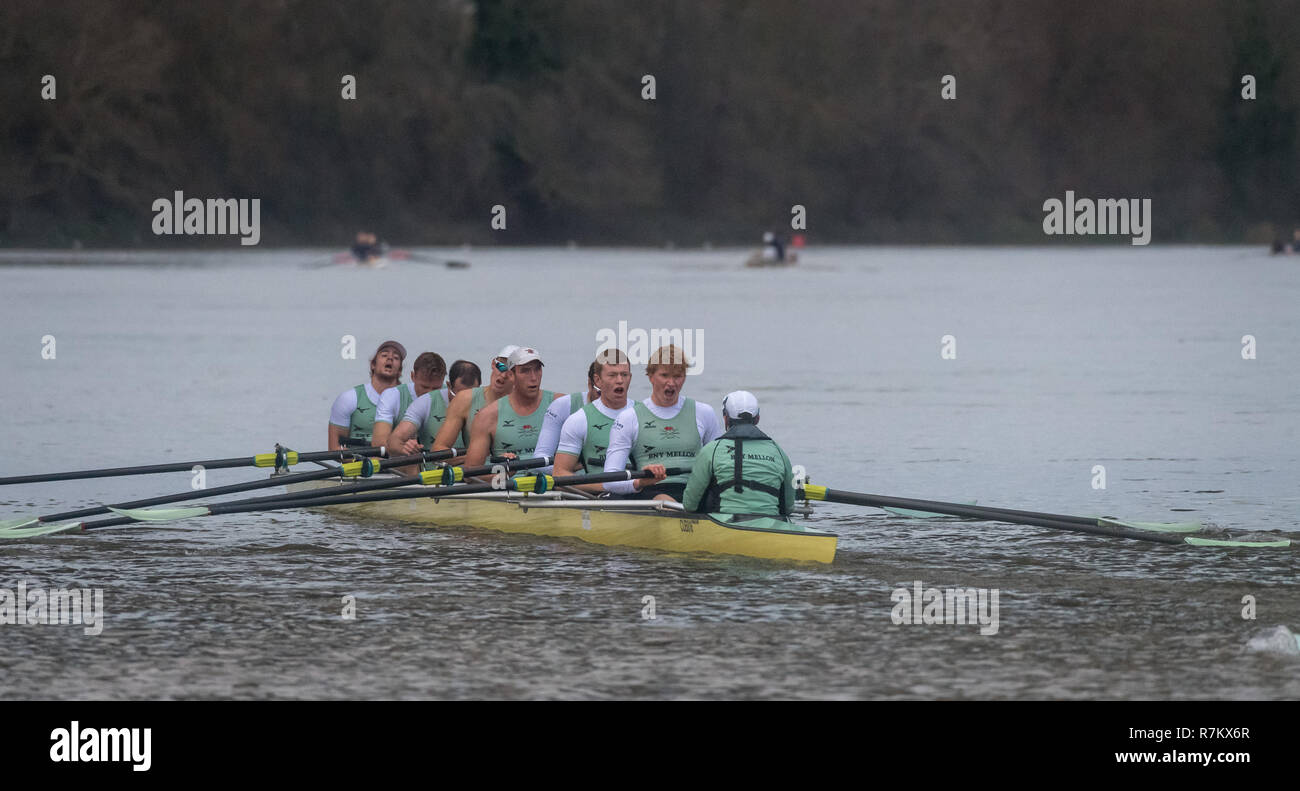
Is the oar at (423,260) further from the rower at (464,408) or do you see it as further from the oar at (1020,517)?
the oar at (1020,517)

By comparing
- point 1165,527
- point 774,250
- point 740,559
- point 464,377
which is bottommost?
point 740,559

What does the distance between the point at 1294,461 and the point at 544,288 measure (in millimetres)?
33243

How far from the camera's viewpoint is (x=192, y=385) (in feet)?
80.7

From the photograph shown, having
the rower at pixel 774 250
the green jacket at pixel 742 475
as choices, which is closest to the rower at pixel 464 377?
the green jacket at pixel 742 475

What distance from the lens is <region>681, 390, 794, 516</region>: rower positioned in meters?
11.4

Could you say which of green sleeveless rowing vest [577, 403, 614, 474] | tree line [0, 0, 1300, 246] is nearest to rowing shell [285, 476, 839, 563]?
green sleeveless rowing vest [577, 403, 614, 474]

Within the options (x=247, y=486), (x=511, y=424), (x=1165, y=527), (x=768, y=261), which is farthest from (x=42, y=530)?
(x=768, y=261)

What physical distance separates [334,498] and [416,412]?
187cm

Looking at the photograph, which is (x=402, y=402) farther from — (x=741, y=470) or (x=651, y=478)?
(x=741, y=470)

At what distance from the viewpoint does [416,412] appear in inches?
575

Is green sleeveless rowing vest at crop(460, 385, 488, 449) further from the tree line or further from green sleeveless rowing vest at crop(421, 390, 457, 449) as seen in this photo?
the tree line

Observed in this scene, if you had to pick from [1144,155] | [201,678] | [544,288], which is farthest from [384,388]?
[1144,155]
